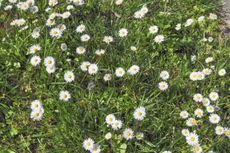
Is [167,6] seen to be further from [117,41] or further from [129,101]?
[129,101]

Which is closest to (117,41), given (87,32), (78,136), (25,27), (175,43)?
(87,32)

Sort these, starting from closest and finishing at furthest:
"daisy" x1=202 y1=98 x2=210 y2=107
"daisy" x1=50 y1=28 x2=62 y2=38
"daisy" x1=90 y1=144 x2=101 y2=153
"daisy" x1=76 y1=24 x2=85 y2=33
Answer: "daisy" x1=90 y1=144 x2=101 y2=153 < "daisy" x1=202 y1=98 x2=210 y2=107 < "daisy" x1=50 y1=28 x2=62 y2=38 < "daisy" x1=76 y1=24 x2=85 y2=33

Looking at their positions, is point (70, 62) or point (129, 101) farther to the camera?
point (70, 62)

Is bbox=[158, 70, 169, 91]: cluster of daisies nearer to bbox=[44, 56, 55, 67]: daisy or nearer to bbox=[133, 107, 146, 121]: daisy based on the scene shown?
bbox=[133, 107, 146, 121]: daisy

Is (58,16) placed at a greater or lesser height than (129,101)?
greater

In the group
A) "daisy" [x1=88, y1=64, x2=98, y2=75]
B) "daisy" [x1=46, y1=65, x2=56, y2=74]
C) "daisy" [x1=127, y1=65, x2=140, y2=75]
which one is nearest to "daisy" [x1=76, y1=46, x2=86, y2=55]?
"daisy" [x1=88, y1=64, x2=98, y2=75]
